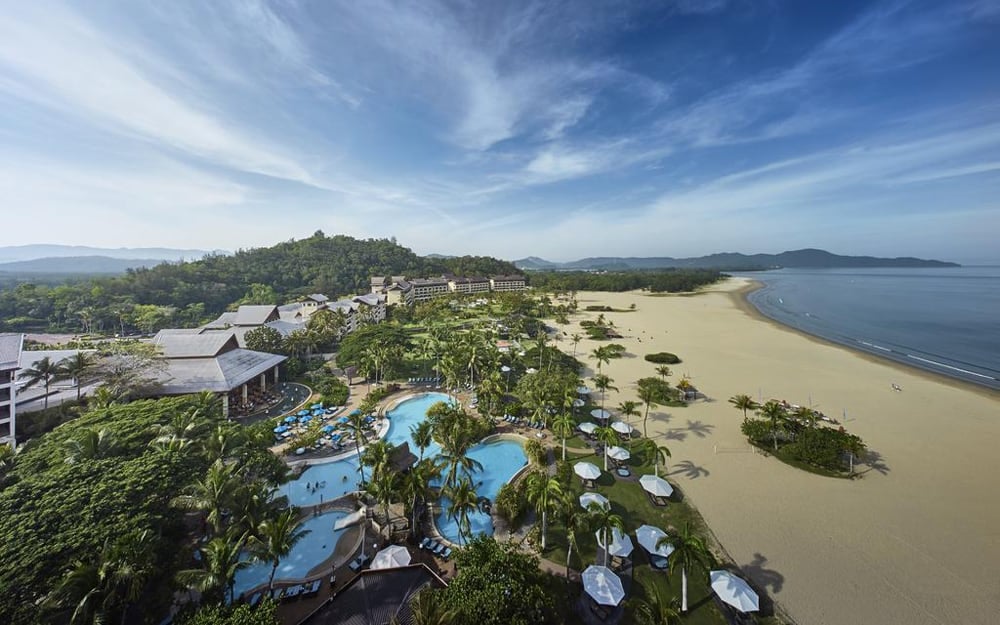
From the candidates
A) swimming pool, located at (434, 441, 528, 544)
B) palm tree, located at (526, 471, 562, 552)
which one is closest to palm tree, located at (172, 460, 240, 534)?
swimming pool, located at (434, 441, 528, 544)

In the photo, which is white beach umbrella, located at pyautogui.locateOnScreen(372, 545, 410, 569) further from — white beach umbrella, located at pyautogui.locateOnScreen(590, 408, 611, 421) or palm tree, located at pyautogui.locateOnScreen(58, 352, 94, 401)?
palm tree, located at pyautogui.locateOnScreen(58, 352, 94, 401)

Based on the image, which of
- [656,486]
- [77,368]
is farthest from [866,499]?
[77,368]

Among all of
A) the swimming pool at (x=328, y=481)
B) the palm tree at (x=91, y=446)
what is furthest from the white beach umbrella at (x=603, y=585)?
the palm tree at (x=91, y=446)

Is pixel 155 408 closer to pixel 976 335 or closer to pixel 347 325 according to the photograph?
pixel 347 325

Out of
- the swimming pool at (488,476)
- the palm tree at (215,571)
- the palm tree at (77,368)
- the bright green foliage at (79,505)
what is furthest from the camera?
the palm tree at (77,368)

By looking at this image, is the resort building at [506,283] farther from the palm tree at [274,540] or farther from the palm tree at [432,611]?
the palm tree at [432,611]
